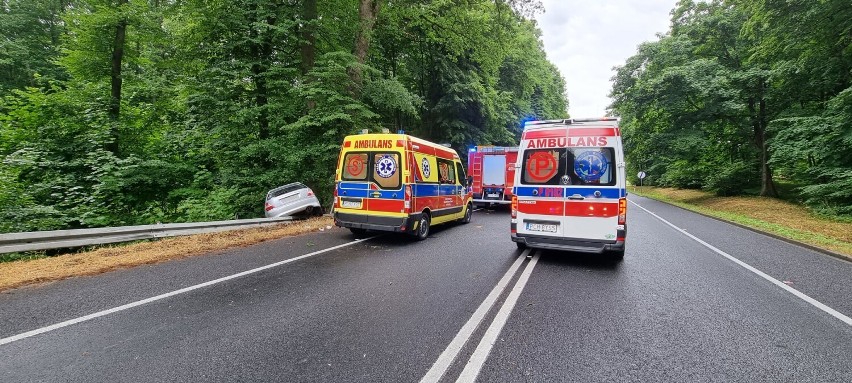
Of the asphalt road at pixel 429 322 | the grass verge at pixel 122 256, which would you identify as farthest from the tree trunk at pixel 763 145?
the grass verge at pixel 122 256

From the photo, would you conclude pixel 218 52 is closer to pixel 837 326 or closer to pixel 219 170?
pixel 219 170

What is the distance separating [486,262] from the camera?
250 inches

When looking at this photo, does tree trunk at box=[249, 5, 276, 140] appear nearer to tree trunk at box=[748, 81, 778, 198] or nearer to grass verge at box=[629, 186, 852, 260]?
grass verge at box=[629, 186, 852, 260]

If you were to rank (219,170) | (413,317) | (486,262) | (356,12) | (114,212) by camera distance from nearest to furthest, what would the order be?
(413,317) < (486,262) < (114,212) < (219,170) < (356,12)

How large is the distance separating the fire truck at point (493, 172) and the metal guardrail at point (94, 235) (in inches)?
381

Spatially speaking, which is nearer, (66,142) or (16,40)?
(66,142)

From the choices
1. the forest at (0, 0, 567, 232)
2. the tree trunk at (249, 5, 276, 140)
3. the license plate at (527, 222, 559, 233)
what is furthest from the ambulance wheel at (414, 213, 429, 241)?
the tree trunk at (249, 5, 276, 140)

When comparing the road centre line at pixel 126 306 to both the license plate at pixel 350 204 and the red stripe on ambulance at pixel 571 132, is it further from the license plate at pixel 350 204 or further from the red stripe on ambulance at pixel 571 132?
the red stripe on ambulance at pixel 571 132

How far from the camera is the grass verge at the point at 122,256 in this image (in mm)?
5000

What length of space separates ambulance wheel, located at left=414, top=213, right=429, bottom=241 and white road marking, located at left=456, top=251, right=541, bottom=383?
12.0ft

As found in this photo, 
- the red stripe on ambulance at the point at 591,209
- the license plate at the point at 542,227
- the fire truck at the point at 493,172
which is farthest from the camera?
the fire truck at the point at 493,172

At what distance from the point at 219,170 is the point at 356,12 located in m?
8.72

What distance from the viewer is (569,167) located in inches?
253

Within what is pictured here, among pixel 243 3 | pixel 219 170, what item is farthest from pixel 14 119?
pixel 243 3
